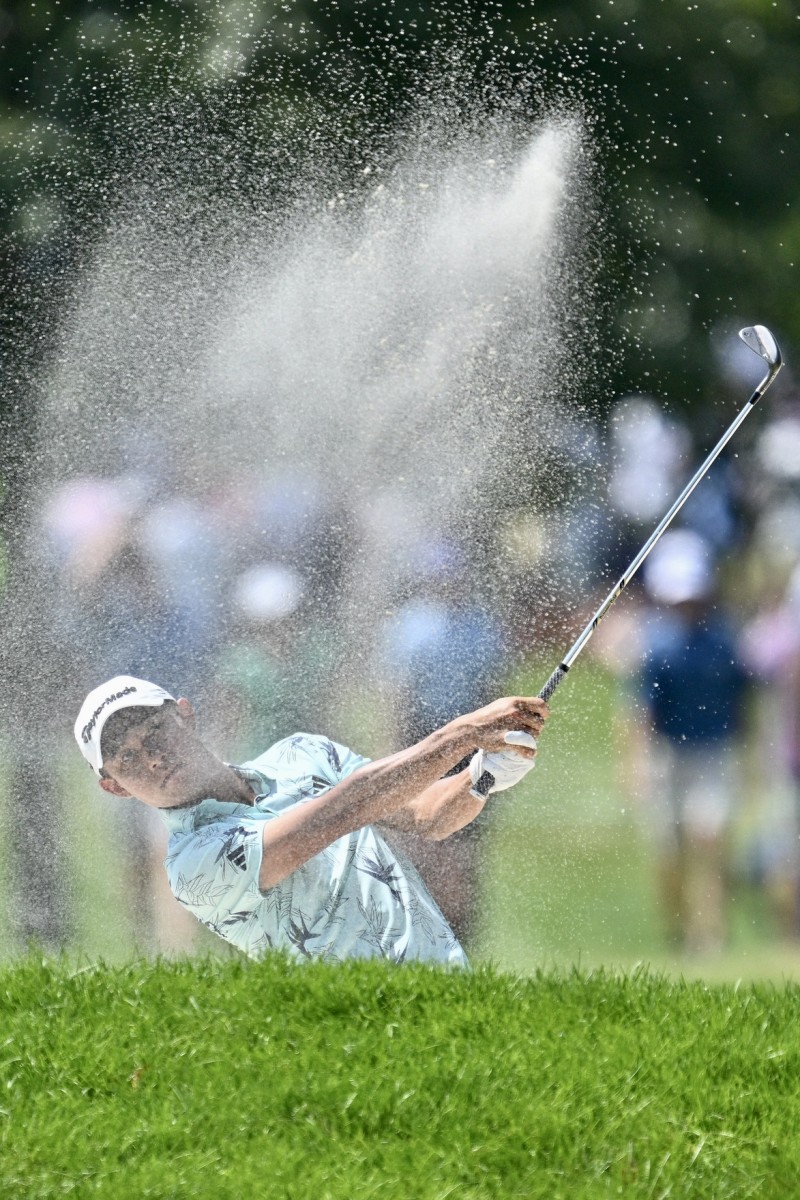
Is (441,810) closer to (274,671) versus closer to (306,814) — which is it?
(306,814)

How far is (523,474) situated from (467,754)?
196cm

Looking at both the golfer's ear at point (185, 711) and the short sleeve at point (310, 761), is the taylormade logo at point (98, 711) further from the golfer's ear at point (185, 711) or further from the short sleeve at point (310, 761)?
the short sleeve at point (310, 761)

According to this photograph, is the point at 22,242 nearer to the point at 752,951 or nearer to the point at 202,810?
the point at 202,810

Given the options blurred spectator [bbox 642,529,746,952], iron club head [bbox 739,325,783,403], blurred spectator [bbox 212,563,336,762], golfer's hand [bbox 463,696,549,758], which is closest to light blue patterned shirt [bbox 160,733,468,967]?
golfer's hand [bbox 463,696,549,758]

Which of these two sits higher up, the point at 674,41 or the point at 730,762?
the point at 674,41

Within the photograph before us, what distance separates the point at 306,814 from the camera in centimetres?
382

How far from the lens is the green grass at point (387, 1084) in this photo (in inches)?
102

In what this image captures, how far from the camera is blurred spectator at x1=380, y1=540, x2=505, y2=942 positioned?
4.65 m

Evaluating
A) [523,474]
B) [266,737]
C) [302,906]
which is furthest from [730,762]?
[302,906]

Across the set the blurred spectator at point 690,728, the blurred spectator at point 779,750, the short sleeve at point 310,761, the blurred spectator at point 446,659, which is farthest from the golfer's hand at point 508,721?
the blurred spectator at point 779,750

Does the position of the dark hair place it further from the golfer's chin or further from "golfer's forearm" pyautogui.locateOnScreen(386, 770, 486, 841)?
"golfer's forearm" pyautogui.locateOnScreen(386, 770, 486, 841)

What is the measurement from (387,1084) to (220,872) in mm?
1051

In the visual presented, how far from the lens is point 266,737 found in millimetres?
4691

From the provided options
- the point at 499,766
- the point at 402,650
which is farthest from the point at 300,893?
the point at 402,650
